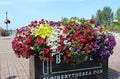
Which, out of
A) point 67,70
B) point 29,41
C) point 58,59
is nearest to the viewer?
point 29,41

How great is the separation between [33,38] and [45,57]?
0.46 m

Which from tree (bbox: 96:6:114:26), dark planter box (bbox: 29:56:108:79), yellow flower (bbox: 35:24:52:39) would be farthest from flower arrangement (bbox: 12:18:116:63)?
tree (bbox: 96:6:114:26)

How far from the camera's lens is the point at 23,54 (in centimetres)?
580

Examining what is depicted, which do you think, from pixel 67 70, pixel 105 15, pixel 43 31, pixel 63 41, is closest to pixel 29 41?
pixel 43 31

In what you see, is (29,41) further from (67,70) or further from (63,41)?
(67,70)

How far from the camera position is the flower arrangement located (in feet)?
17.9

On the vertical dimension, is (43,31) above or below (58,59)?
above

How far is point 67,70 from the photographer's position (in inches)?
231

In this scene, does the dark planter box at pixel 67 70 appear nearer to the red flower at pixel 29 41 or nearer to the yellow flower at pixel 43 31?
the red flower at pixel 29 41

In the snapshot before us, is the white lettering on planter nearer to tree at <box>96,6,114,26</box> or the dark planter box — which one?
the dark planter box

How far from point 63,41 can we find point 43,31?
1.47 feet

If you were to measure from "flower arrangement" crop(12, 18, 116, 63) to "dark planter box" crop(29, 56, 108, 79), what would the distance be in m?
0.17

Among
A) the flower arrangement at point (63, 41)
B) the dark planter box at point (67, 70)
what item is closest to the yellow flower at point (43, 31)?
the flower arrangement at point (63, 41)

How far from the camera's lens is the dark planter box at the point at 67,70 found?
18.4 feet
